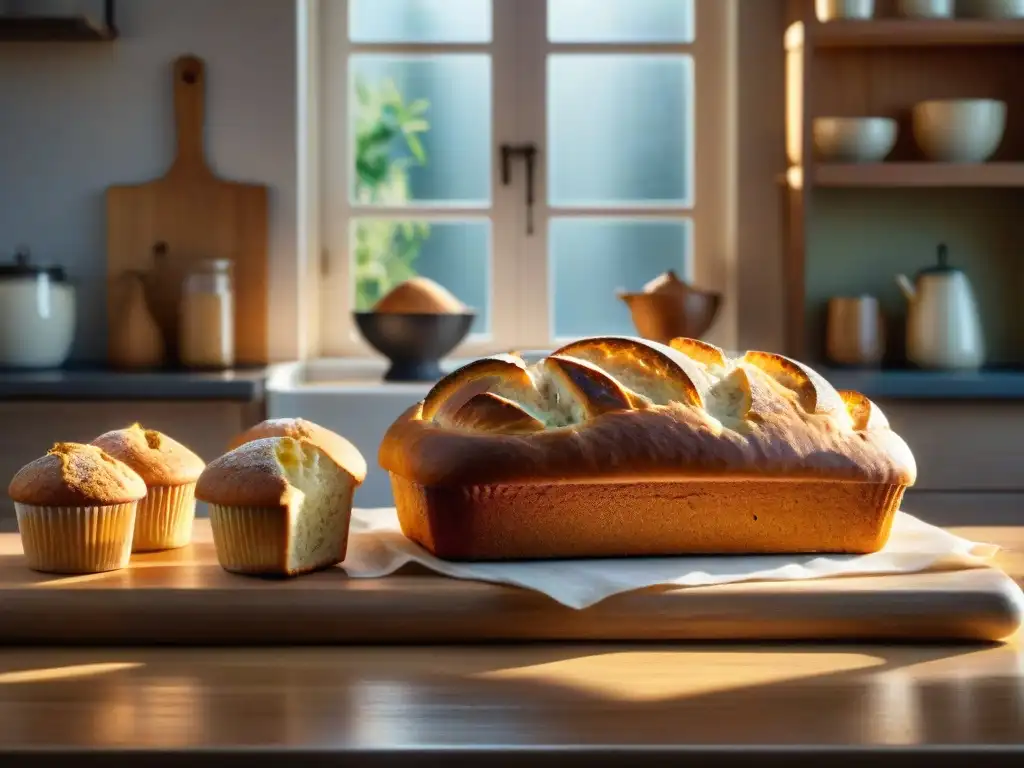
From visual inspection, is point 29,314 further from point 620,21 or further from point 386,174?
point 620,21

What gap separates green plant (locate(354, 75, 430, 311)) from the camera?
3010 millimetres

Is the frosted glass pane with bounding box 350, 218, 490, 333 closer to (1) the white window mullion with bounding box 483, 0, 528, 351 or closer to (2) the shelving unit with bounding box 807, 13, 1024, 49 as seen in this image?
(1) the white window mullion with bounding box 483, 0, 528, 351

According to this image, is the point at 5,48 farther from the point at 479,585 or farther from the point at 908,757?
the point at 908,757

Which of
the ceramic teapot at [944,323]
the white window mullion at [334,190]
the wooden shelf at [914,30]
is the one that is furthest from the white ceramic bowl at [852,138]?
the white window mullion at [334,190]

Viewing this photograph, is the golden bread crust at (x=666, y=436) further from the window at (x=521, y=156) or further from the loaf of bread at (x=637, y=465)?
the window at (x=521, y=156)

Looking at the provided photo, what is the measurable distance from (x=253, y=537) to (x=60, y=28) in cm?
206

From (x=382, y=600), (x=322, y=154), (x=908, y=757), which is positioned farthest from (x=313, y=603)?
(x=322, y=154)

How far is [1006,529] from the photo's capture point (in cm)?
122

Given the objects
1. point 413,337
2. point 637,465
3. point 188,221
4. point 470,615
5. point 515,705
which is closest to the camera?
point 515,705

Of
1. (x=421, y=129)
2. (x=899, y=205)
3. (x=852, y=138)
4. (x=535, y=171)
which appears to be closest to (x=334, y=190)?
(x=421, y=129)

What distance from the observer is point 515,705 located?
2.23 ft

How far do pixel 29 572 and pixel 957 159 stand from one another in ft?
7.21

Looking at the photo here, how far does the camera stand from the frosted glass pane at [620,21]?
2979 millimetres

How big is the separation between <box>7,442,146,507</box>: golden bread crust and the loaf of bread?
0.69 ft
